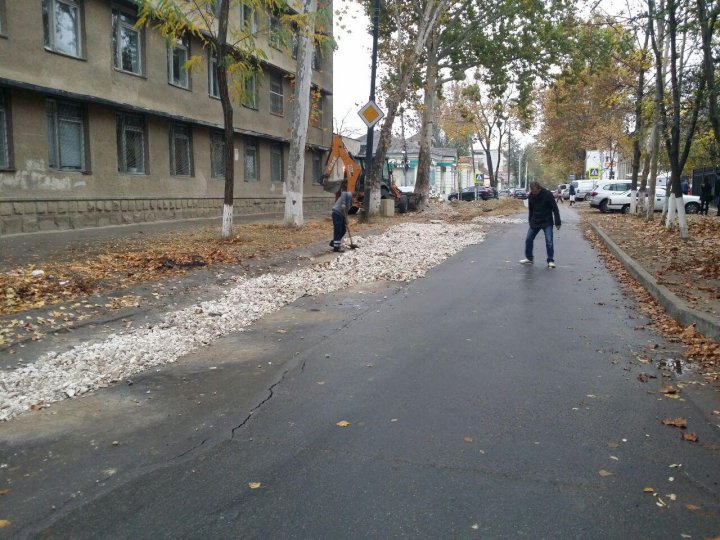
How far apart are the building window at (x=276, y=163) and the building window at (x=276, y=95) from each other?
157 centimetres

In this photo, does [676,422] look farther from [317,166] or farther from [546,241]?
[317,166]

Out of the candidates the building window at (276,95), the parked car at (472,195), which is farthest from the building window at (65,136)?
the parked car at (472,195)

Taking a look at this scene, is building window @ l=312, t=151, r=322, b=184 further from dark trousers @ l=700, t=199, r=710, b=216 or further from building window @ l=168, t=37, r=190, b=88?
dark trousers @ l=700, t=199, r=710, b=216

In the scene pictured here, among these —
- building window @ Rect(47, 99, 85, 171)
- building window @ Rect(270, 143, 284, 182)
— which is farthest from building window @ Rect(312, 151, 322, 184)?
building window @ Rect(47, 99, 85, 171)

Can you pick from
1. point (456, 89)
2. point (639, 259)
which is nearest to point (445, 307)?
point (639, 259)

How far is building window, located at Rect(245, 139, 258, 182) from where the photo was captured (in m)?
26.5

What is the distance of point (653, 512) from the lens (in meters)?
3.25

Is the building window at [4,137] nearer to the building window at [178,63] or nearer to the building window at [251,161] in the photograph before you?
the building window at [178,63]

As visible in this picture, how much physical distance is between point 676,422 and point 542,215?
337 inches

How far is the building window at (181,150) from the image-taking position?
21375mm

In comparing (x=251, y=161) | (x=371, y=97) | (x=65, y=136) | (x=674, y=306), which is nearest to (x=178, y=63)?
(x=65, y=136)

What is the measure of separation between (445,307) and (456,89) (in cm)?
5022

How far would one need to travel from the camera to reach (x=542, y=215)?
41.4 feet

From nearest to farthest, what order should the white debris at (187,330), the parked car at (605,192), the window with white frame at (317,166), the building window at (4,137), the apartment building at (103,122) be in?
the white debris at (187,330), the building window at (4,137), the apartment building at (103,122), the window with white frame at (317,166), the parked car at (605,192)
